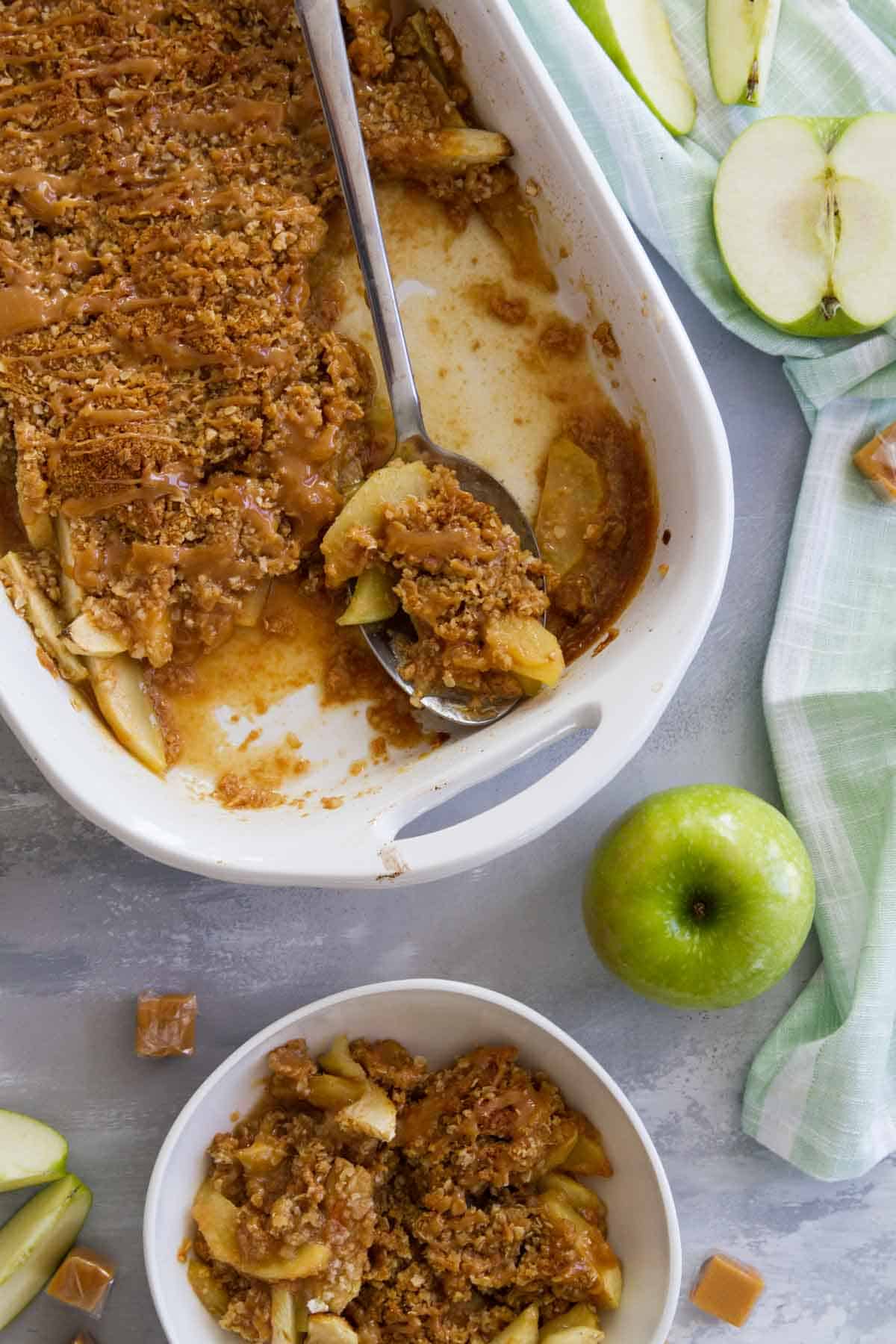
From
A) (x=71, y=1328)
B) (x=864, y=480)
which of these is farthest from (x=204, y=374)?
(x=71, y=1328)

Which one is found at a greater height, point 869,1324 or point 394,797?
point 394,797

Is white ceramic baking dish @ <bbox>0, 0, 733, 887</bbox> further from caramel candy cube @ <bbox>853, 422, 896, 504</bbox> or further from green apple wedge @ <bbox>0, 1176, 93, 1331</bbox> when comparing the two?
green apple wedge @ <bbox>0, 1176, 93, 1331</bbox>

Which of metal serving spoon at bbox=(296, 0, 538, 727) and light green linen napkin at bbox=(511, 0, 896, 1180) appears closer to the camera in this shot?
metal serving spoon at bbox=(296, 0, 538, 727)

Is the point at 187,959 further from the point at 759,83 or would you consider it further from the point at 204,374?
the point at 759,83

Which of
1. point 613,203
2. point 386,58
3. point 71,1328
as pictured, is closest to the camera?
point 613,203

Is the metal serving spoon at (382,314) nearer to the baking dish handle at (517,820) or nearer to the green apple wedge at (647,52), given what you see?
the baking dish handle at (517,820)

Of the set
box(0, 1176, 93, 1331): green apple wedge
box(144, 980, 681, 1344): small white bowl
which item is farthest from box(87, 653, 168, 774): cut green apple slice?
box(0, 1176, 93, 1331): green apple wedge

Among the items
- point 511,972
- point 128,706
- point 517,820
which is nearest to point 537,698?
point 517,820
